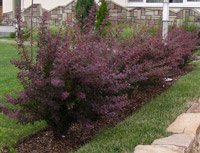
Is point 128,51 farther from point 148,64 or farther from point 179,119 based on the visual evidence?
point 179,119

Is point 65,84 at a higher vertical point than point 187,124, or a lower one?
higher

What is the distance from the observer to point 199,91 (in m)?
7.29

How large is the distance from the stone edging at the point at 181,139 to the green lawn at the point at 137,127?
0.12 meters

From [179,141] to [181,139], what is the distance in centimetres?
10

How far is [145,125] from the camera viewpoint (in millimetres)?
5305

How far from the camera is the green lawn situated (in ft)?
15.3

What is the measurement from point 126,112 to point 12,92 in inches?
77.1

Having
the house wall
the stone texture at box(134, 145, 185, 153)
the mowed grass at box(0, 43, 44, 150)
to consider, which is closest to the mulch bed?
the mowed grass at box(0, 43, 44, 150)

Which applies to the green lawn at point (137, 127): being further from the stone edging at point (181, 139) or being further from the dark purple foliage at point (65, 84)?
the dark purple foliage at point (65, 84)

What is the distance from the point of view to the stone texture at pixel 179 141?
14.6 feet

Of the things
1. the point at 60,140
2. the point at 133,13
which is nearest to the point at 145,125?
the point at 60,140

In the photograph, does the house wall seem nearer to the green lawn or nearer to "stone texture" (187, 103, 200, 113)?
the green lawn

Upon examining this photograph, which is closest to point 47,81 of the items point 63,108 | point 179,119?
point 63,108

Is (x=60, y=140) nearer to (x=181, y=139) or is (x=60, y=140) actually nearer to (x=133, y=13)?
(x=181, y=139)
